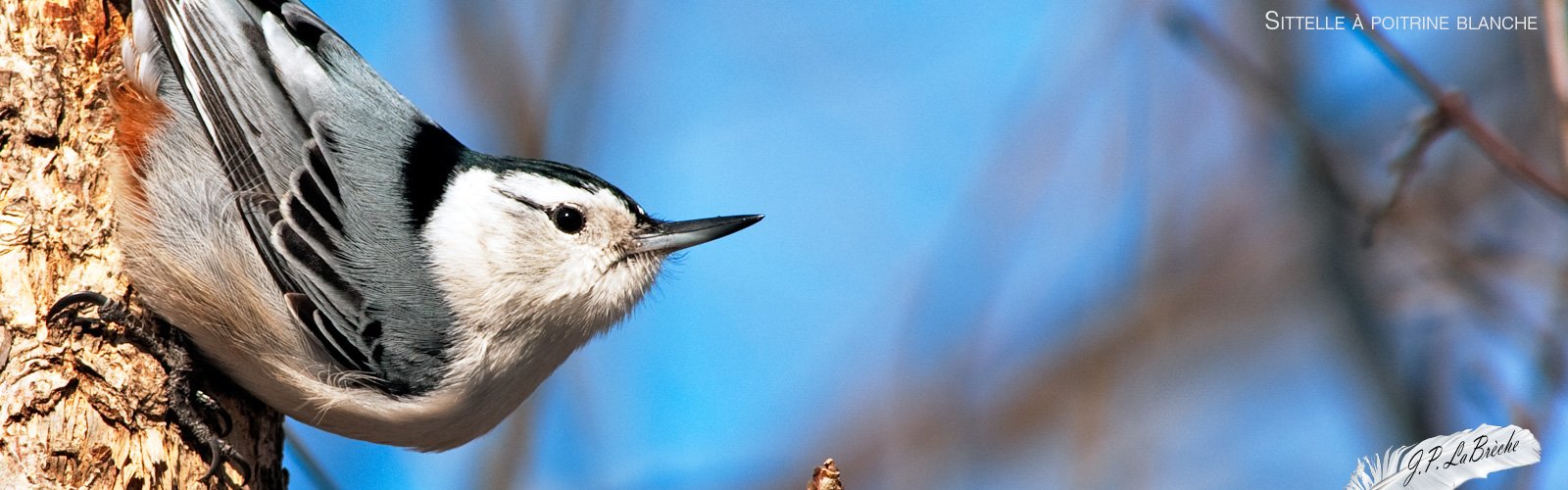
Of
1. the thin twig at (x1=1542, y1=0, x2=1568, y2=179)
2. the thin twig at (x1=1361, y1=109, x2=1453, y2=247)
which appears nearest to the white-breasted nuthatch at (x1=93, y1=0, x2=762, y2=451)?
the thin twig at (x1=1361, y1=109, x2=1453, y2=247)

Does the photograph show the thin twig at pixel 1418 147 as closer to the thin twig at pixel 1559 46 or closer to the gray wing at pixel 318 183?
the thin twig at pixel 1559 46

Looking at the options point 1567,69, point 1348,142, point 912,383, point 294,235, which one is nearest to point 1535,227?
point 1348,142

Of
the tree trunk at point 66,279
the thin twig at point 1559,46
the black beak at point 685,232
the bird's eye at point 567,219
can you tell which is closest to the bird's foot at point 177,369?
the tree trunk at point 66,279

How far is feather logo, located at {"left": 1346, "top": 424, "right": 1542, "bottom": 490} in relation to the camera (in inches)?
39.3

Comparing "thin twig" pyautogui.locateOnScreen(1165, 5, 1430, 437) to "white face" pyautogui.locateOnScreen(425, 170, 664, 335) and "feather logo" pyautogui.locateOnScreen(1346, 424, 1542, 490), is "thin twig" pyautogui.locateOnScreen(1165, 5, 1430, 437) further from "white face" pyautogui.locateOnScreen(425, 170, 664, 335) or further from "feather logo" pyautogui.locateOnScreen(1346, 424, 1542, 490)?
"white face" pyautogui.locateOnScreen(425, 170, 664, 335)

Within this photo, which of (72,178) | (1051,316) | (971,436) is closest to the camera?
(72,178)

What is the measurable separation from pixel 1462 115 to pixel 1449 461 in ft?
1.67

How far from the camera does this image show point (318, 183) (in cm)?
186

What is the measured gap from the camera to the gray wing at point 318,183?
1815mm

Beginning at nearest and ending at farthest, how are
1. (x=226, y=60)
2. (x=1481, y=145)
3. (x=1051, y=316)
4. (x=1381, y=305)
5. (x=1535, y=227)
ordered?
(x=1481, y=145) < (x=226, y=60) < (x=1381, y=305) < (x=1535, y=227) < (x=1051, y=316)

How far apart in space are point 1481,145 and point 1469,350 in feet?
3.52

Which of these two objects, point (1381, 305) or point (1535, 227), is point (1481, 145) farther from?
point (1535, 227)

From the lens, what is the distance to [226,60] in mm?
1902

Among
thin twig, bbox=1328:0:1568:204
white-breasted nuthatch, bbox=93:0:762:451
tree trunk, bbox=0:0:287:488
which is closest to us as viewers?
thin twig, bbox=1328:0:1568:204
